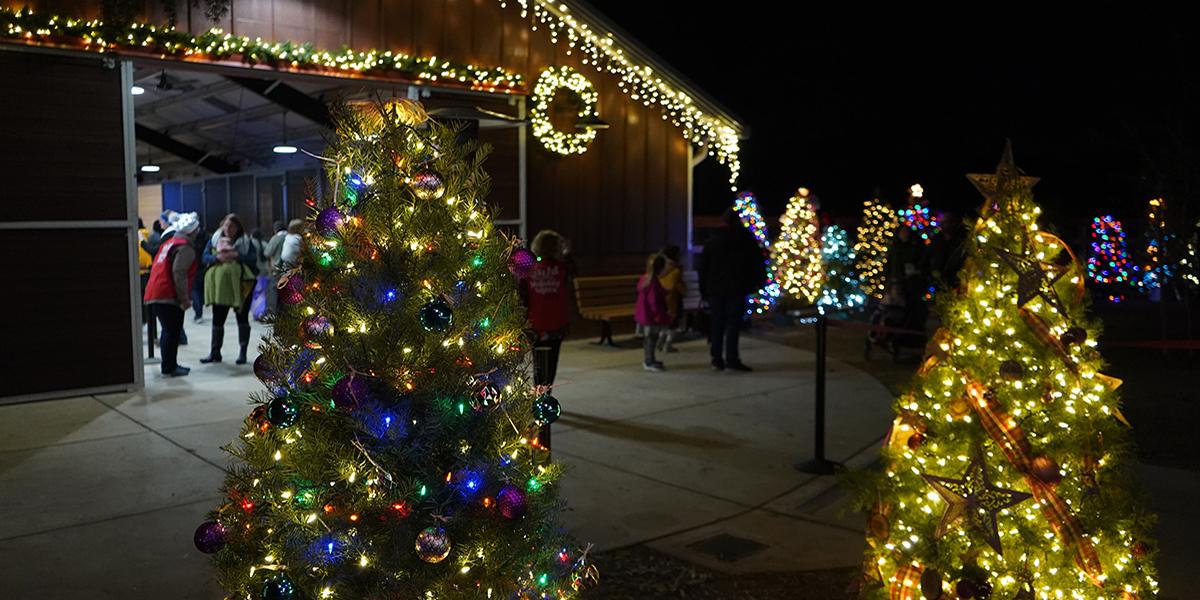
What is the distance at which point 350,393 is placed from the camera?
350cm

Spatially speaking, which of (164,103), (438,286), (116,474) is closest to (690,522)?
(438,286)

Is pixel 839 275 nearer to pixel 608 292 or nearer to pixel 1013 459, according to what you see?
pixel 608 292

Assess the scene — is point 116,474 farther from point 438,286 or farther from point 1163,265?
point 1163,265

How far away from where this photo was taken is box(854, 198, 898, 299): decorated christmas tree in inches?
770

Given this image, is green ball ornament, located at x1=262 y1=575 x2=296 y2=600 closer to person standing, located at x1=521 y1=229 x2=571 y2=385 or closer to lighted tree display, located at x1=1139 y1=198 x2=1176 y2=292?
person standing, located at x1=521 y1=229 x2=571 y2=385

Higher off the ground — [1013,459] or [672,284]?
[672,284]

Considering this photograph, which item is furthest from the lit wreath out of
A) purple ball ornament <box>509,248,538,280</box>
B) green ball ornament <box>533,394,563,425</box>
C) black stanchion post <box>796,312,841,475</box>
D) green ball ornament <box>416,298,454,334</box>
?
green ball ornament <box>416,298,454,334</box>

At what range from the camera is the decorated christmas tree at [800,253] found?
1709cm

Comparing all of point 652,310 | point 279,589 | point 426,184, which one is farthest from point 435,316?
point 652,310

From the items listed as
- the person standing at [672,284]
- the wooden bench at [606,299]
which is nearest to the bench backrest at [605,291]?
the wooden bench at [606,299]

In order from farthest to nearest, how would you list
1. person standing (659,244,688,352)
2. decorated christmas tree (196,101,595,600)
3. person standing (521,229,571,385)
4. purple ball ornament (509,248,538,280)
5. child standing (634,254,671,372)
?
person standing (659,244,688,352) → child standing (634,254,671,372) → person standing (521,229,571,385) → purple ball ornament (509,248,538,280) → decorated christmas tree (196,101,595,600)

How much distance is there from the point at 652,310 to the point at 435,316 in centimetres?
818

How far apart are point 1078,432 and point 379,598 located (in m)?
2.67

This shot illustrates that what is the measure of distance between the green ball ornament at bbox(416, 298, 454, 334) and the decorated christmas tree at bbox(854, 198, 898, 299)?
16.7 metres
